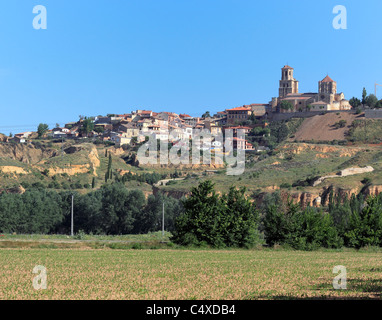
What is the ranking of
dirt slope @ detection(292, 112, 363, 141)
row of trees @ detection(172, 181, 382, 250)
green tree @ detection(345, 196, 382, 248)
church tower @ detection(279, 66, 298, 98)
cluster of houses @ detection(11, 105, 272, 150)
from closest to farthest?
row of trees @ detection(172, 181, 382, 250), green tree @ detection(345, 196, 382, 248), dirt slope @ detection(292, 112, 363, 141), cluster of houses @ detection(11, 105, 272, 150), church tower @ detection(279, 66, 298, 98)

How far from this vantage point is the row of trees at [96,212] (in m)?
83.4

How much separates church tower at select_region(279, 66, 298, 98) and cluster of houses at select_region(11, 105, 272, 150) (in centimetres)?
1191

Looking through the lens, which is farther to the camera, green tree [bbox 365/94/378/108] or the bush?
green tree [bbox 365/94/378/108]

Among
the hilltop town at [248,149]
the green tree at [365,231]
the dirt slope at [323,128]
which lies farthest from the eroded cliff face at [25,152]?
the green tree at [365,231]

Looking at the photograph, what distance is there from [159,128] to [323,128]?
4615cm

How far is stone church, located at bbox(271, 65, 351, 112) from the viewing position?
552 feet

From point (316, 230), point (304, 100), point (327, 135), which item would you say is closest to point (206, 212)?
point (316, 230)

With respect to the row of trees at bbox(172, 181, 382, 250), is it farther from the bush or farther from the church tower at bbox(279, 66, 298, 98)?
the church tower at bbox(279, 66, 298, 98)

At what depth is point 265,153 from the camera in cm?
14262

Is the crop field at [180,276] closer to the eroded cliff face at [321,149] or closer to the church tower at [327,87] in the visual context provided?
the eroded cliff face at [321,149]

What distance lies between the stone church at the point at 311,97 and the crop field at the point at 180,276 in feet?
438

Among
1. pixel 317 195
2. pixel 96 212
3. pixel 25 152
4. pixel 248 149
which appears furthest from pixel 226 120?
pixel 96 212

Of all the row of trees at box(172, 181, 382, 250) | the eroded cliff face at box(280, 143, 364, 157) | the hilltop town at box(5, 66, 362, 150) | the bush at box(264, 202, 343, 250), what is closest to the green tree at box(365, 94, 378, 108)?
the hilltop town at box(5, 66, 362, 150)

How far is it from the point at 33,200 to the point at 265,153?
6898 centimetres
